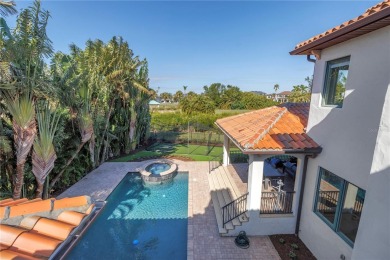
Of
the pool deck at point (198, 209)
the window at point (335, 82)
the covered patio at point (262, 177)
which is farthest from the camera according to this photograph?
the pool deck at point (198, 209)

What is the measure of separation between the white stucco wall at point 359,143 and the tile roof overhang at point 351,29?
275mm

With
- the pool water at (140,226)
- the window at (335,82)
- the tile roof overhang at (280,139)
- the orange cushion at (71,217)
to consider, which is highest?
the window at (335,82)

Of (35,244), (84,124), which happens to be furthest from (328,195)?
(84,124)

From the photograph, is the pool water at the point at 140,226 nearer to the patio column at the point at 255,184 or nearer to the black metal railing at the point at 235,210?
the black metal railing at the point at 235,210

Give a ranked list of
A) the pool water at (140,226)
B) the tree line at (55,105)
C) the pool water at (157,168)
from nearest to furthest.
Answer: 1. the tree line at (55,105)
2. the pool water at (140,226)
3. the pool water at (157,168)

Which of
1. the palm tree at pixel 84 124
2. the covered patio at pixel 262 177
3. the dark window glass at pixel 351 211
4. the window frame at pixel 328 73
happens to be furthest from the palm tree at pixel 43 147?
the dark window glass at pixel 351 211

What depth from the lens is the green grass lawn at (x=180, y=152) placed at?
21953 millimetres

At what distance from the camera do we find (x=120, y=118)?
868 inches

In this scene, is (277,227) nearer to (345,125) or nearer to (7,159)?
(345,125)

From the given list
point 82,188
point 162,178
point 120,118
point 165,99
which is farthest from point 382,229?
point 165,99

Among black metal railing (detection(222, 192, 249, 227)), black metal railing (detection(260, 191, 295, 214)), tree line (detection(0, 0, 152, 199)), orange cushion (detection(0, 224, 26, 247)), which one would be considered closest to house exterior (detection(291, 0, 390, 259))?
black metal railing (detection(260, 191, 295, 214))

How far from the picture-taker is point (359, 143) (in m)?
5.87

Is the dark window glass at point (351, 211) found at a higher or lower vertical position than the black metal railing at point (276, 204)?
higher

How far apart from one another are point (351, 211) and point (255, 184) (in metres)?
3.44
